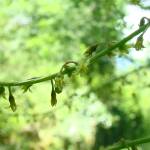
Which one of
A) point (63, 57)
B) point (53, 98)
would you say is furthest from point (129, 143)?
point (63, 57)

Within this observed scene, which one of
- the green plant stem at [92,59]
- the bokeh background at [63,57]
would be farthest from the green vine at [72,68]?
the bokeh background at [63,57]

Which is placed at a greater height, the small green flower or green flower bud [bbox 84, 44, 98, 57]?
the small green flower

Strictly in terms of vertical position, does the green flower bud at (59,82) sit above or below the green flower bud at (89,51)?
below

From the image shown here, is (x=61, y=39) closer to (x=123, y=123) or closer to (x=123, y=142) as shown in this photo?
(x=123, y=142)

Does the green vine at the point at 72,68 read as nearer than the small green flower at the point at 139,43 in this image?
Yes

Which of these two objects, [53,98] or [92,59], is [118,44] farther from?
[53,98]

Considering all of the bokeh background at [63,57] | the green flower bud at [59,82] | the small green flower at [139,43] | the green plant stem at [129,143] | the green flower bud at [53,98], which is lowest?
the green plant stem at [129,143]

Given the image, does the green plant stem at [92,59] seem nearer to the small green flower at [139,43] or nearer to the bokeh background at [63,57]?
the small green flower at [139,43]

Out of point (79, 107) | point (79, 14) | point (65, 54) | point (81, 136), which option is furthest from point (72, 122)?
point (79, 107)

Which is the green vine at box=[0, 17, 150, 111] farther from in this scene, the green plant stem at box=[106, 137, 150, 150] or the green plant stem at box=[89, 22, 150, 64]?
the green plant stem at box=[106, 137, 150, 150]

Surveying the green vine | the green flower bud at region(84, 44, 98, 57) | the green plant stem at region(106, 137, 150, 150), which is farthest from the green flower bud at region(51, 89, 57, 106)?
the green plant stem at region(106, 137, 150, 150)

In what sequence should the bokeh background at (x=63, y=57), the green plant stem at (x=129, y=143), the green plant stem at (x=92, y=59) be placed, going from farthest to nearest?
the bokeh background at (x=63, y=57) → the green plant stem at (x=129, y=143) → the green plant stem at (x=92, y=59)
